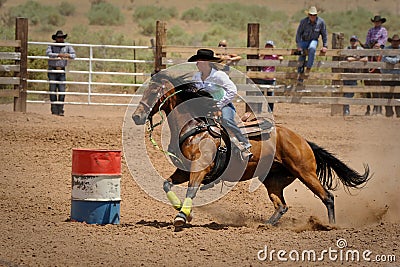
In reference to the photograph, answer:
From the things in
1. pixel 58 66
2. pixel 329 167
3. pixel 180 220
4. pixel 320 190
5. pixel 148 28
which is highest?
pixel 148 28

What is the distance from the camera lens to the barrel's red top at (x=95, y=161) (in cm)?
730

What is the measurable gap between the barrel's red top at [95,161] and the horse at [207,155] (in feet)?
1.50

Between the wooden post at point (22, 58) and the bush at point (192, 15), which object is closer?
the wooden post at point (22, 58)

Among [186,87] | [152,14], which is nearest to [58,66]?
[186,87]

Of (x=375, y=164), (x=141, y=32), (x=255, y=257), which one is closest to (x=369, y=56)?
(x=375, y=164)

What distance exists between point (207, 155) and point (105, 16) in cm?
3600

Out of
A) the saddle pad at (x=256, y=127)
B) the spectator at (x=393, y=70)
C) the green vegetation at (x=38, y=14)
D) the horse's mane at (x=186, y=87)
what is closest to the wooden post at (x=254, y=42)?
the spectator at (x=393, y=70)

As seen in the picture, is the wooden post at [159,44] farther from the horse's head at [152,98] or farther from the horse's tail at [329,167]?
the horse's head at [152,98]

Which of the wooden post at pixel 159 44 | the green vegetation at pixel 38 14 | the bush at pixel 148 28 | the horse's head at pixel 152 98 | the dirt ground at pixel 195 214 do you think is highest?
the green vegetation at pixel 38 14

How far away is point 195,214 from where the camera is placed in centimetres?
891

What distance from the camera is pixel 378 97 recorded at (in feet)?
53.1

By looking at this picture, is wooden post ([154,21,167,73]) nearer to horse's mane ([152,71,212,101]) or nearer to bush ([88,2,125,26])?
horse's mane ([152,71,212,101])

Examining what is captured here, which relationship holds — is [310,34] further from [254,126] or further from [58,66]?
[254,126]

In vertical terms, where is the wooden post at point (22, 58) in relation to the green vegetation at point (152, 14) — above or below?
below
